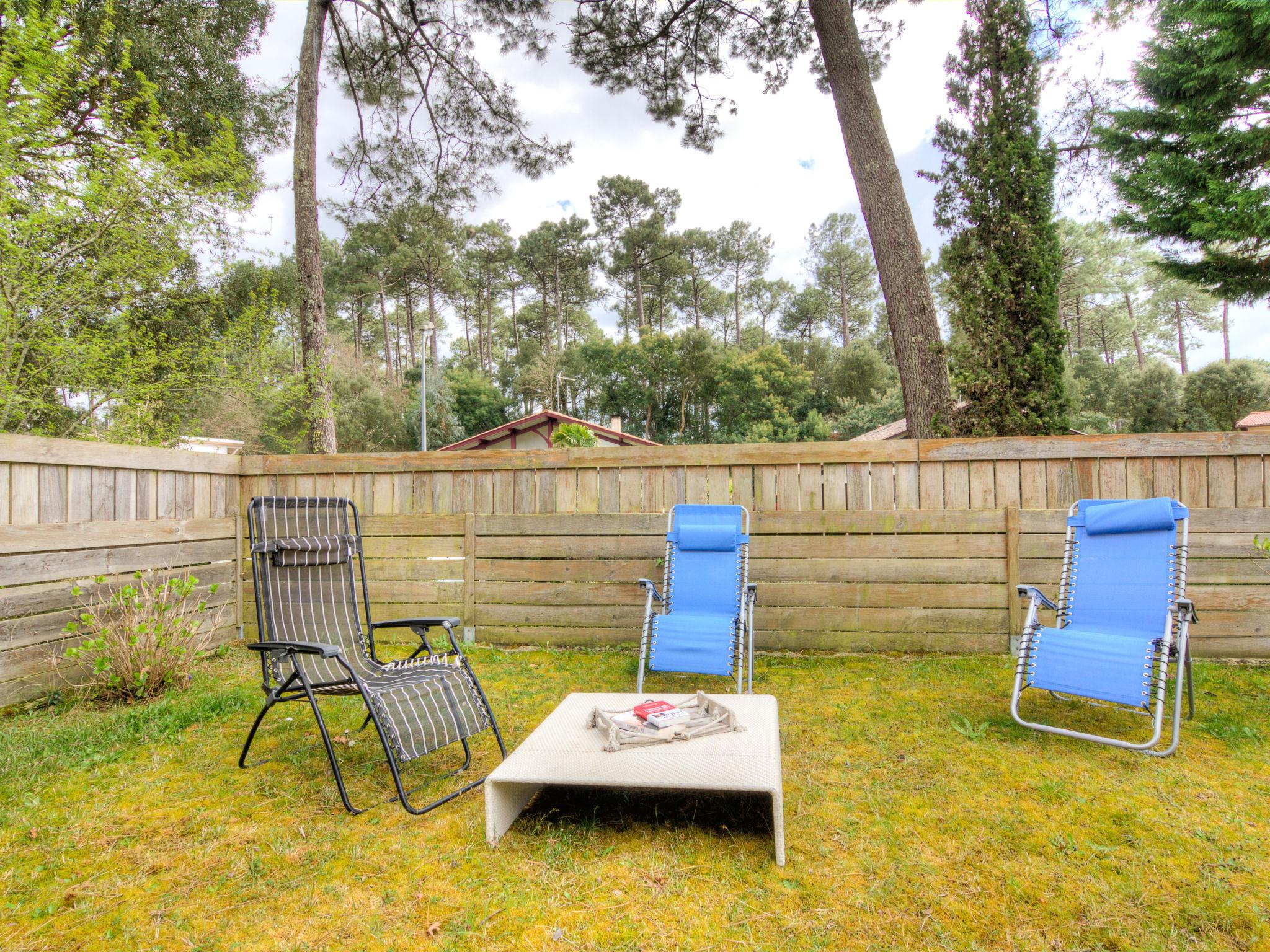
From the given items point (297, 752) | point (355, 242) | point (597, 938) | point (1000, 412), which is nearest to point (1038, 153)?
point (1000, 412)

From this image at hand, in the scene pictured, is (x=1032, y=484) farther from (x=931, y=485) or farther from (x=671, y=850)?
(x=671, y=850)

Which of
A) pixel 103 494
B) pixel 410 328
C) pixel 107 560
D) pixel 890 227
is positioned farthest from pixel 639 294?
pixel 107 560

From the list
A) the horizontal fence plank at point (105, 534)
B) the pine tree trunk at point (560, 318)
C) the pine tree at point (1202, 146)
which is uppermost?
the pine tree trunk at point (560, 318)

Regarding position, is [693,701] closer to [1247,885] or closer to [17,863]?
[1247,885]

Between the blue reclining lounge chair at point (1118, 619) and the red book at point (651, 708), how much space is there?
161 centimetres

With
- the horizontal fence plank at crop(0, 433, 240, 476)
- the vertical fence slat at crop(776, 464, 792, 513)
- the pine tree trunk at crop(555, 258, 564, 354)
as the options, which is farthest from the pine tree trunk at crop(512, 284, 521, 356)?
the vertical fence slat at crop(776, 464, 792, 513)

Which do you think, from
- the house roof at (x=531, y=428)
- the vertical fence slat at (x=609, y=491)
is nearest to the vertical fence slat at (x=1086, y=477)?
the vertical fence slat at (x=609, y=491)

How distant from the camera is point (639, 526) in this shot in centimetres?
452

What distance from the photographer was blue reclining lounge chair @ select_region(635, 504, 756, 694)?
3.39 m

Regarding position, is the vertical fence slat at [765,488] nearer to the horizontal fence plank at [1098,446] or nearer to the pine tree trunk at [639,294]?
the horizontal fence plank at [1098,446]

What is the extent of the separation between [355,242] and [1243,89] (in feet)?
75.6

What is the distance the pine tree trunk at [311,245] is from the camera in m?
7.14

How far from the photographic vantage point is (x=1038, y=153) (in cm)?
522

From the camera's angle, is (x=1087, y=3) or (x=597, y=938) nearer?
(x=597, y=938)
